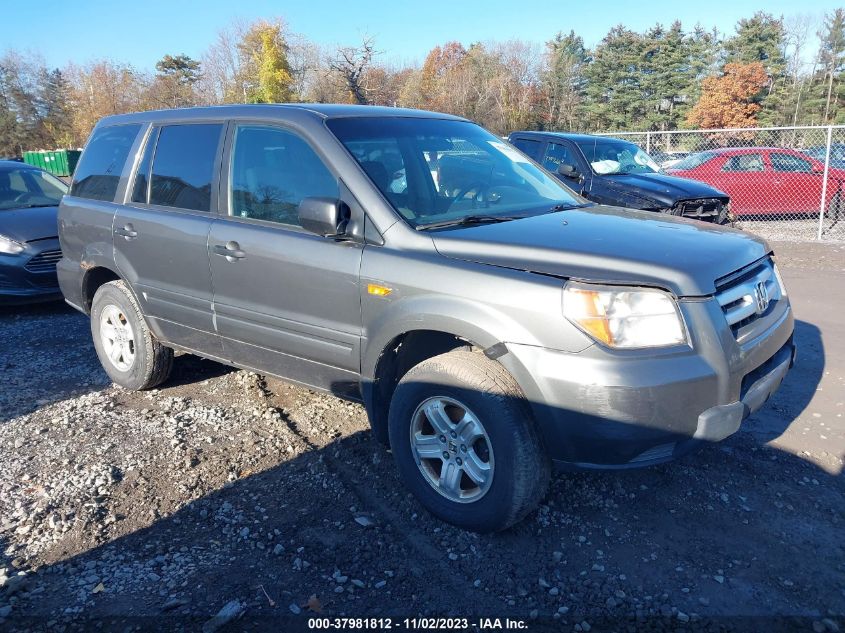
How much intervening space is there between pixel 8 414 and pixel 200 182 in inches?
87.3

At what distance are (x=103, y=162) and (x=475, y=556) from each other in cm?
413

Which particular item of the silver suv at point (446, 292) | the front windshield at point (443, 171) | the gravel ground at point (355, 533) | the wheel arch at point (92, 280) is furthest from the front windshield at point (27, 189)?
the front windshield at point (443, 171)

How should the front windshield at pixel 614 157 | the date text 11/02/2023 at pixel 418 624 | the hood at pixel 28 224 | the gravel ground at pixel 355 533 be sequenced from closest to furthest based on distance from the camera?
the date text 11/02/2023 at pixel 418 624
the gravel ground at pixel 355 533
the hood at pixel 28 224
the front windshield at pixel 614 157

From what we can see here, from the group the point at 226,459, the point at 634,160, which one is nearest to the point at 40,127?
the point at 634,160

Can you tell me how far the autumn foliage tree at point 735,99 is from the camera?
44.8m

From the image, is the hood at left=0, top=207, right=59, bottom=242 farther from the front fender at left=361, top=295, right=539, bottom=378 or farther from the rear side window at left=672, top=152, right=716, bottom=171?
the rear side window at left=672, top=152, right=716, bottom=171

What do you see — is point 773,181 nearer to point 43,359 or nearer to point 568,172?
point 568,172

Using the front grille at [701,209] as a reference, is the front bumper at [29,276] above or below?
below

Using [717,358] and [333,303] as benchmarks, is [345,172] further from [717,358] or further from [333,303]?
[717,358]

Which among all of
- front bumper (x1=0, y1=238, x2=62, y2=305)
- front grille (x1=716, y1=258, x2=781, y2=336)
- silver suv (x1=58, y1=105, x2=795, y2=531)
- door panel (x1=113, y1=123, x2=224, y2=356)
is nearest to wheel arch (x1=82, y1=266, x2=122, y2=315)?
silver suv (x1=58, y1=105, x2=795, y2=531)

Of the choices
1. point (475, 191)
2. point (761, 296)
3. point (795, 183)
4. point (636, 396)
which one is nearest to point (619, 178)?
point (795, 183)

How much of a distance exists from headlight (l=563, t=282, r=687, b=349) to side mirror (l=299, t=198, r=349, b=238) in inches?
47.5

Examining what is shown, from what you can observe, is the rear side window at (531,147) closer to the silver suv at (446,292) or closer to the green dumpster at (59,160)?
the silver suv at (446,292)

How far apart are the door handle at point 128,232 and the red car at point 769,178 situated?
1160 cm
